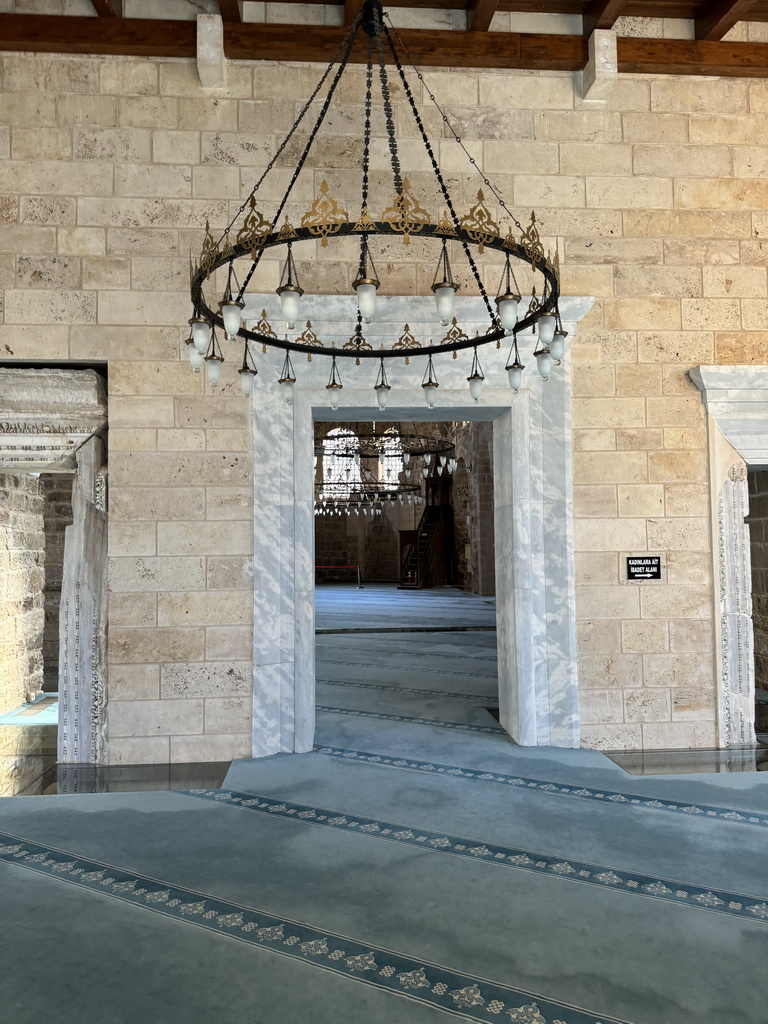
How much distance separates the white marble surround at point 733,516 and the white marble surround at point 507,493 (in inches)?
35.7

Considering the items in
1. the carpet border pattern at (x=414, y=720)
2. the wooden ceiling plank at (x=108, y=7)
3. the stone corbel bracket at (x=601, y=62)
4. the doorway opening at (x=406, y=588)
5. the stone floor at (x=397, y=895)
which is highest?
the wooden ceiling plank at (x=108, y=7)

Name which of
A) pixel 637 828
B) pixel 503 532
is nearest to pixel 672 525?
pixel 503 532

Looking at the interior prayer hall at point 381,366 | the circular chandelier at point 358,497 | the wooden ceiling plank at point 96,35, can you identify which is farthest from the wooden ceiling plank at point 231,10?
the circular chandelier at point 358,497

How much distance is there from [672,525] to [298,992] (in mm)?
3464

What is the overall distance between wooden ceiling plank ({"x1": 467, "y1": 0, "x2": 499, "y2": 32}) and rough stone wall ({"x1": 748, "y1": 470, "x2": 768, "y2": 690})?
4.05 meters

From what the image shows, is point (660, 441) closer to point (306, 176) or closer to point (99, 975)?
point (306, 176)

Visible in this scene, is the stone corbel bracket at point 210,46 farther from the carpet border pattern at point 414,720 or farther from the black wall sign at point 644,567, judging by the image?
the carpet border pattern at point 414,720

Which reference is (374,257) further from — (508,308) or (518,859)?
(518,859)

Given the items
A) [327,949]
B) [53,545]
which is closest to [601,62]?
[327,949]

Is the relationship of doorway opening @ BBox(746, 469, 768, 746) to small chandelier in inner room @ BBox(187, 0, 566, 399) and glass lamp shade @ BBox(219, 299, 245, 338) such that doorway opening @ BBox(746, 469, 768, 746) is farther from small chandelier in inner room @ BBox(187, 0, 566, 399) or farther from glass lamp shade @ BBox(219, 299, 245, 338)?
glass lamp shade @ BBox(219, 299, 245, 338)

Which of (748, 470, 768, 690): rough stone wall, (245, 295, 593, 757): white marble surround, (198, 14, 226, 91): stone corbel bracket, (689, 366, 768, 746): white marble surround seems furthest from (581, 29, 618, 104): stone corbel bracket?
(748, 470, 768, 690): rough stone wall

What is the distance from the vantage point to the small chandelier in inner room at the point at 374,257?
104 inches

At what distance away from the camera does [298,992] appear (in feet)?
6.67

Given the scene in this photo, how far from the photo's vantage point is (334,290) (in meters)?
4.47
